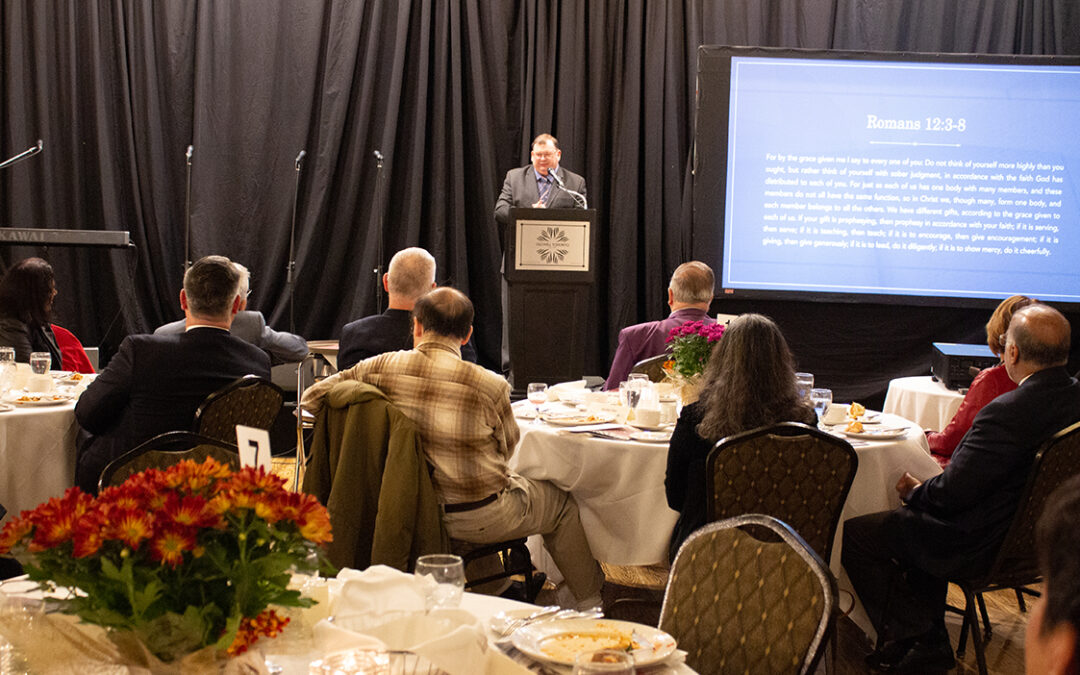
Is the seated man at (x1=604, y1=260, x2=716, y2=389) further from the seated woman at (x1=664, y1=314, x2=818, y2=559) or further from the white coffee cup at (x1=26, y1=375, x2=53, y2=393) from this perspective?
the white coffee cup at (x1=26, y1=375, x2=53, y2=393)

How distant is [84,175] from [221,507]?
799 cm

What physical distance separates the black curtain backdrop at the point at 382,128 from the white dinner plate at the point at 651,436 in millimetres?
4521

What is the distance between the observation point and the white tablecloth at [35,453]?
3965 mm

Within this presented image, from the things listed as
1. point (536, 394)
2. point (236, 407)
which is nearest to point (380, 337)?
point (536, 394)

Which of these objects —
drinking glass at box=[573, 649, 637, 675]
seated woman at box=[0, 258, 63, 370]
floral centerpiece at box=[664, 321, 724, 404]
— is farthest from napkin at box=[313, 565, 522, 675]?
seated woman at box=[0, 258, 63, 370]

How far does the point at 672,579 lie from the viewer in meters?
2.02

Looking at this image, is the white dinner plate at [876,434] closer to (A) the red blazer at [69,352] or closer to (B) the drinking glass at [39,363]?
(B) the drinking glass at [39,363]

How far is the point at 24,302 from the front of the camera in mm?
4738

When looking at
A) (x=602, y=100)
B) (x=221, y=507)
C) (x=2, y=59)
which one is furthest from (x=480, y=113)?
(x=221, y=507)

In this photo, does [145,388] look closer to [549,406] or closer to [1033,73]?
[549,406]


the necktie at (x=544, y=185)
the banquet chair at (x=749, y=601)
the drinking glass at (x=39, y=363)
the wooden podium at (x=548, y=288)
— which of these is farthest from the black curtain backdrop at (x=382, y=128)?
the banquet chair at (x=749, y=601)

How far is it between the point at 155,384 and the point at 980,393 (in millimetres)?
3072

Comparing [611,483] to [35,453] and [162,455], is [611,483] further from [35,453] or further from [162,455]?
→ [35,453]

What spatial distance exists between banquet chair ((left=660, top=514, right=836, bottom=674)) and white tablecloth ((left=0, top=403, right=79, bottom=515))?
9.62ft
